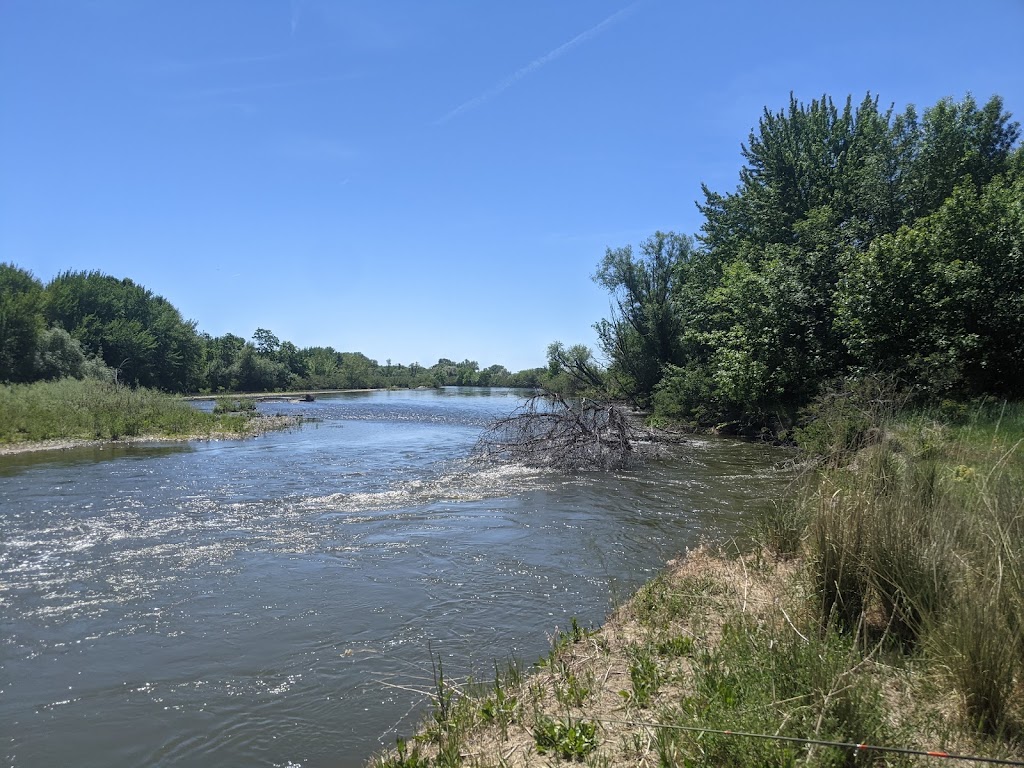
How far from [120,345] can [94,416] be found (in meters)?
54.3

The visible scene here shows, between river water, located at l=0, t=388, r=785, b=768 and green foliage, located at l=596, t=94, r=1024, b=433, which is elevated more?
green foliage, located at l=596, t=94, r=1024, b=433

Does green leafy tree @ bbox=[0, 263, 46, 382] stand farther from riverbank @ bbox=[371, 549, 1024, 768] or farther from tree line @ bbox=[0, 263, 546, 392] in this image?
riverbank @ bbox=[371, 549, 1024, 768]

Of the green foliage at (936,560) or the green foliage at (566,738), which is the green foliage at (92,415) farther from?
the green foliage at (936,560)

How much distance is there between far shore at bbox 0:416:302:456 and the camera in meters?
22.6

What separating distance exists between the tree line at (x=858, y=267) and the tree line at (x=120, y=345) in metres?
37.7

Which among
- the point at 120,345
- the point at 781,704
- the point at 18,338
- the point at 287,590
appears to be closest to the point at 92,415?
the point at 287,590

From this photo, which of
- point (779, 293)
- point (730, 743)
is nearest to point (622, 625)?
point (730, 743)

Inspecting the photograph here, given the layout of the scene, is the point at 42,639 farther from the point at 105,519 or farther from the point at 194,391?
the point at 194,391

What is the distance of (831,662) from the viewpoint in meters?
3.65

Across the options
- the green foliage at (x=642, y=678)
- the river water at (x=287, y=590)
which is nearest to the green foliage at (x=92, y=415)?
the river water at (x=287, y=590)

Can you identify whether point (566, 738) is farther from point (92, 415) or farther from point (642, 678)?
point (92, 415)

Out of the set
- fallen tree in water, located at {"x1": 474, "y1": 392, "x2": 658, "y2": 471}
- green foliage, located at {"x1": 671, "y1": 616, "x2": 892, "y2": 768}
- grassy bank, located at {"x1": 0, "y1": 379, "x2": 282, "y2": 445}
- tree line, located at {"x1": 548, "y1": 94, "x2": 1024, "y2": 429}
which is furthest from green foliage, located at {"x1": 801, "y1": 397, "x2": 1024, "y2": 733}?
grassy bank, located at {"x1": 0, "y1": 379, "x2": 282, "y2": 445}

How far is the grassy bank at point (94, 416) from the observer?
25250 millimetres

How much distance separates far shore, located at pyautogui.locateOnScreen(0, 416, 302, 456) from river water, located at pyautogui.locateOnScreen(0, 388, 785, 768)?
23.1ft
